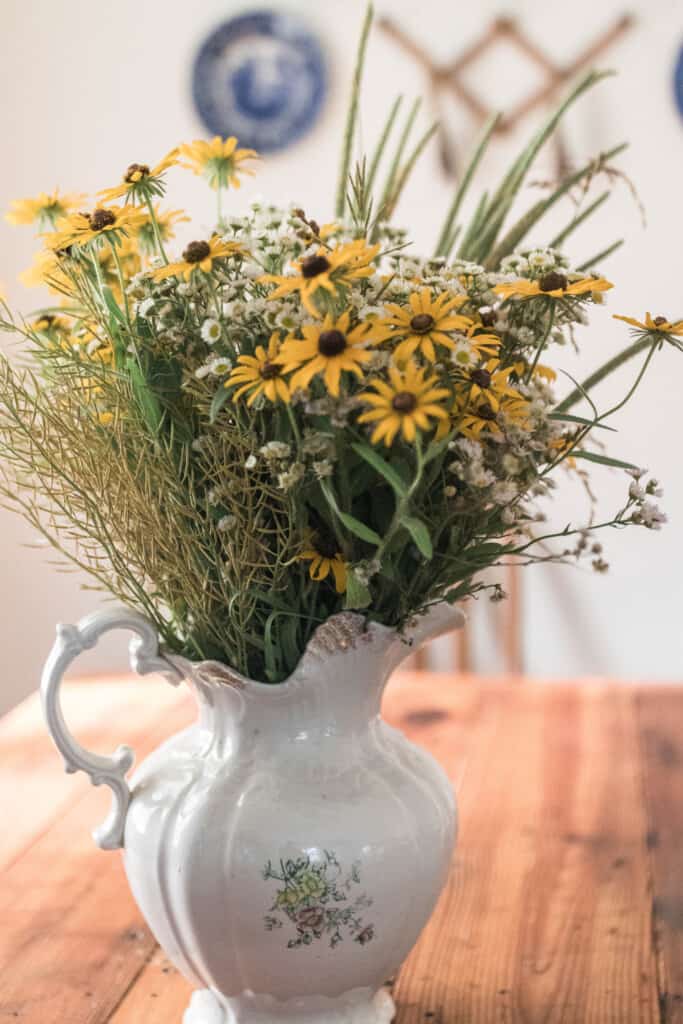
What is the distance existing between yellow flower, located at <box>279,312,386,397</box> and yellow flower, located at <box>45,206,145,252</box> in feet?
0.52

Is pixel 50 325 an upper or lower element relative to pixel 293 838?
upper

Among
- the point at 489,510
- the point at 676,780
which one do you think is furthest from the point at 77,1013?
the point at 676,780

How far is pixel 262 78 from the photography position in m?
2.78

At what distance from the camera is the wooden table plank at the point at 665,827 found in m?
0.86

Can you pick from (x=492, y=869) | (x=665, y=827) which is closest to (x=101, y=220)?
(x=492, y=869)

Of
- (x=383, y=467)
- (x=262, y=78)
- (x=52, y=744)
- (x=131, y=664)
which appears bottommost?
(x=52, y=744)

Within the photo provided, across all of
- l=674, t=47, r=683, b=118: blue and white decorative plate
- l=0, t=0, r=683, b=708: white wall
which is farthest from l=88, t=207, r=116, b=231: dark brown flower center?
l=674, t=47, r=683, b=118: blue and white decorative plate

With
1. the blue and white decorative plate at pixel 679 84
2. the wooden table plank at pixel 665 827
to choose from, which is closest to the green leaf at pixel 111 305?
the wooden table plank at pixel 665 827

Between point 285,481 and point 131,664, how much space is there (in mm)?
220

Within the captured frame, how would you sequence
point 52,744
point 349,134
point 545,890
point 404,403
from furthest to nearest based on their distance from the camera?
point 52,744
point 545,890
point 349,134
point 404,403

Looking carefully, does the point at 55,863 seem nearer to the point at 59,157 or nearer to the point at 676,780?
the point at 676,780

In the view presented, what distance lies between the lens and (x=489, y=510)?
70 centimetres

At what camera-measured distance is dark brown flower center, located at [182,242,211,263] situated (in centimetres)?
64

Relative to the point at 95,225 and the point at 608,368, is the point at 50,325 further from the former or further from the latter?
the point at 608,368
